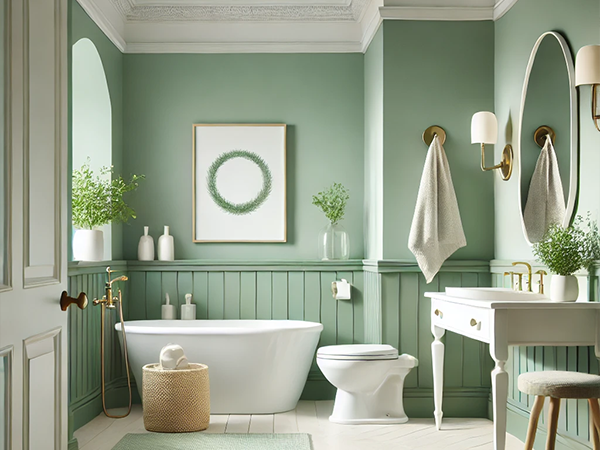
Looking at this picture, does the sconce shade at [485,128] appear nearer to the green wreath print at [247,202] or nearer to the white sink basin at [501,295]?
the white sink basin at [501,295]

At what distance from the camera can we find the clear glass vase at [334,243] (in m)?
4.66

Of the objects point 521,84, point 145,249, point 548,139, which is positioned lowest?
point 145,249

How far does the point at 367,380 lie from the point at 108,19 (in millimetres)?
2763

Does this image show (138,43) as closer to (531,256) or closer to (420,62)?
(420,62)

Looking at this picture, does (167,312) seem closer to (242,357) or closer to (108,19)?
(242,357)

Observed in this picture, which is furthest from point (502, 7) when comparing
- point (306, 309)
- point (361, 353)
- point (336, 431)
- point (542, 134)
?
point (336, 431)

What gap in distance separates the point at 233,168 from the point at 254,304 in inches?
38.0

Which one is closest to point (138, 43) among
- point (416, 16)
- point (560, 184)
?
point (416, 16)

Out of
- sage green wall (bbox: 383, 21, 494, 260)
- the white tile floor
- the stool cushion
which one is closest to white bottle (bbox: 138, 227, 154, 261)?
the white tile floor

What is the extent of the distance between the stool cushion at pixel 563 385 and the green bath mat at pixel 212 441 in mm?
1292

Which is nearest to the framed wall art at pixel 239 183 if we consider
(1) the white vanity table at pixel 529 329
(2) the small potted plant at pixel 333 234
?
(2) the small potted plant at pixel 333 234

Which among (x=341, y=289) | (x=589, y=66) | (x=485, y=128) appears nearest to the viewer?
(x=589, y=66)

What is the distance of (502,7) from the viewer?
13.1 ft

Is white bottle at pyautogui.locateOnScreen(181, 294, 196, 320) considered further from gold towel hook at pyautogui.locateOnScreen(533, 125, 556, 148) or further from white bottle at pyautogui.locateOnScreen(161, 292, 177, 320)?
gold towel hook at pyautogui.locateOnScreen(533, 125, 556, 148)
